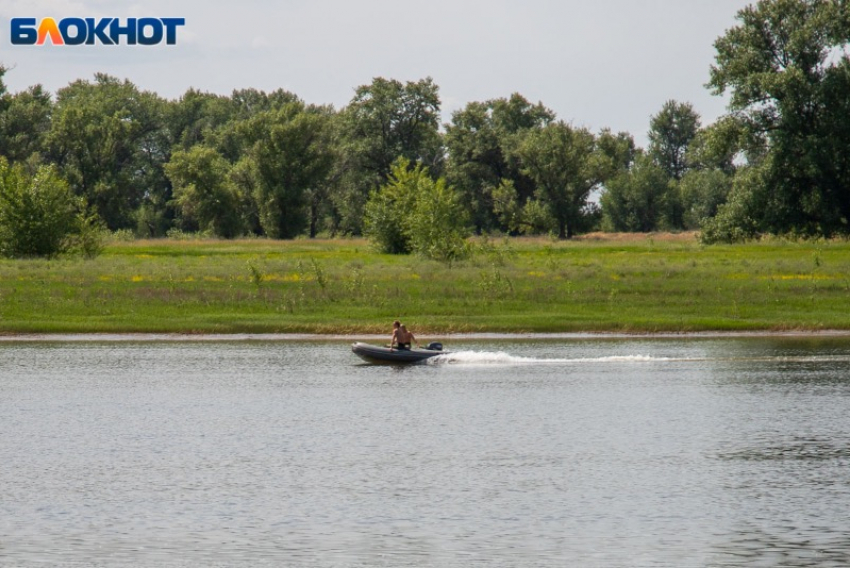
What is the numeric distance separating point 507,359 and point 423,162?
114036 mm

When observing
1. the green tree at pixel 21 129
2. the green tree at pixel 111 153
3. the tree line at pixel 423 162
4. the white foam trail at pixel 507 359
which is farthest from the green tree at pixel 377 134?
the white foam trail at pixel 507 359

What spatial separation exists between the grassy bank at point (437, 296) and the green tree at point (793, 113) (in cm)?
1698

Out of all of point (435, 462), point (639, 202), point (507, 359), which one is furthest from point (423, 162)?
point (435, 462)

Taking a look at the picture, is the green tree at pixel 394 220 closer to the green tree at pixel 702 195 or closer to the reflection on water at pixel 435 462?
the reflection on water at pixel 435 462

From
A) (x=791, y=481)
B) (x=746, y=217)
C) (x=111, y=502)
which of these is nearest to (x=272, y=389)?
(x=111, y=502)

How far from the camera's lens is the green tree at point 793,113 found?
96625 mm

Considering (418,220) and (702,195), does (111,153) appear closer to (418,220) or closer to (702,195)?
(418,220)

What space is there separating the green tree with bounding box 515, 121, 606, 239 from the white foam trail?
320ft

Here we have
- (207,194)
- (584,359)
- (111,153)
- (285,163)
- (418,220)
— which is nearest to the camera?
(584,359)

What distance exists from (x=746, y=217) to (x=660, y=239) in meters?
27.2

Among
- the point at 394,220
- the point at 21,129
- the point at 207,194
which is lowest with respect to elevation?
the point at 394,220

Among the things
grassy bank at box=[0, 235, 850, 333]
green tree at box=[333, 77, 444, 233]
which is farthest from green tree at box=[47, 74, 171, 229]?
grassy bank at box=[0, 235, 850, 333]

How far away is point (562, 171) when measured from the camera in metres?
148

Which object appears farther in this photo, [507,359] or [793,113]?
[793,113]
